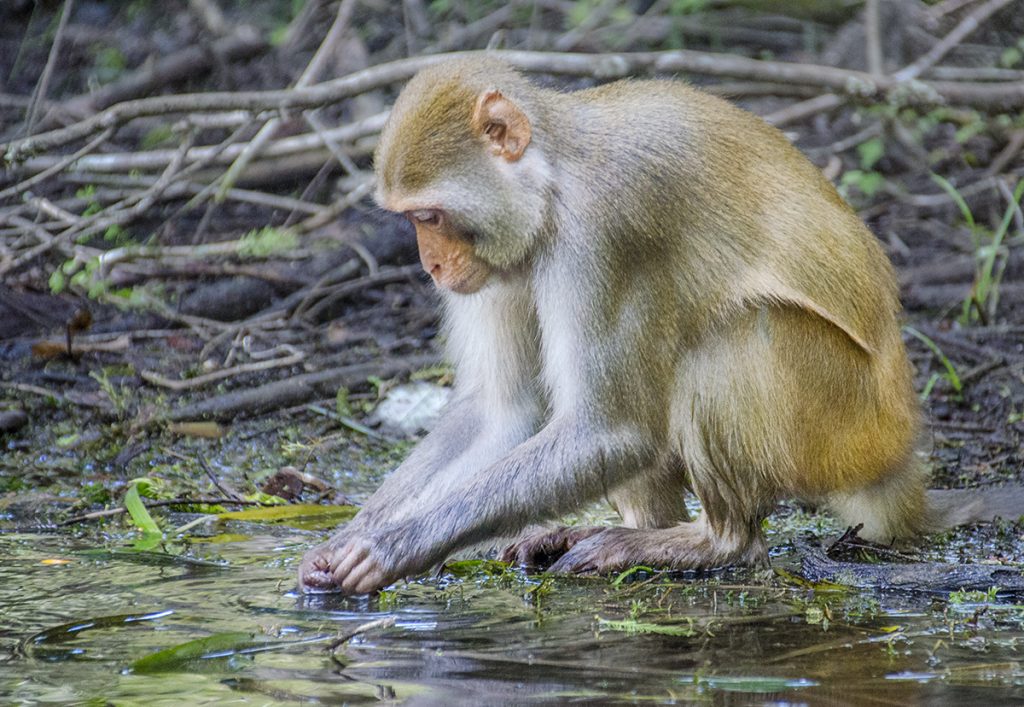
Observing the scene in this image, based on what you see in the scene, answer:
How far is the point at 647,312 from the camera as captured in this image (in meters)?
5.13

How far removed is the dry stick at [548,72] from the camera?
7.59 metres

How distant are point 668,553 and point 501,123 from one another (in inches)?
68.0

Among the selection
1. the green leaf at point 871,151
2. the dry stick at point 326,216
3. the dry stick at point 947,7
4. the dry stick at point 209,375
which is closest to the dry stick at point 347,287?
the dry stick at point 326,216

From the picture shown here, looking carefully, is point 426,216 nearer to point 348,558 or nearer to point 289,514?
point 348,558

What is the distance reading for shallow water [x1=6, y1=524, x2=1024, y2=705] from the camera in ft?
12.0

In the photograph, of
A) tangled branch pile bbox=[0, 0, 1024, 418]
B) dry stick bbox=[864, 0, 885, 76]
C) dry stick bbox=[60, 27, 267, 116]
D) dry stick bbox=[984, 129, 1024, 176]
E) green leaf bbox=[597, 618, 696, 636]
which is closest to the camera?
green leaf bbox=[597, 618, 696, 636]

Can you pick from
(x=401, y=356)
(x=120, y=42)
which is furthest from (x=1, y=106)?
(x=401, y=356)

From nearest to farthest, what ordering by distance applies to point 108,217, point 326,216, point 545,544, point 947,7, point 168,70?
1. point 545,544
2. point 108,217
3. point 326,216
4. point 168,70
5. point 947,7

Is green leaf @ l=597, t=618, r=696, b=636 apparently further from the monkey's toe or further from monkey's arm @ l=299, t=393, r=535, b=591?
monkey's arm @ l=299, t=393, r=535, b=591

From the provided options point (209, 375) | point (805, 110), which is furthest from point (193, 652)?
point (805, 110)

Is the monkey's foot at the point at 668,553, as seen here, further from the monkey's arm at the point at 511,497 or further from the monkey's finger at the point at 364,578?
the monkey's finger at the point at 364,578

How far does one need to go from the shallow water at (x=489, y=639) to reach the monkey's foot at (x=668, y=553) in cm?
12

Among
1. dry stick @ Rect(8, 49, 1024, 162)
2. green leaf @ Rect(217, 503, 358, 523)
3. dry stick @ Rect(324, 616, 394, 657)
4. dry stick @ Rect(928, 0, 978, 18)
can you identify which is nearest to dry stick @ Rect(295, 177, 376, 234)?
dry stick @ Rect(8, 49, 1024, 162)

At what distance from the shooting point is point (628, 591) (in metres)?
4.96
